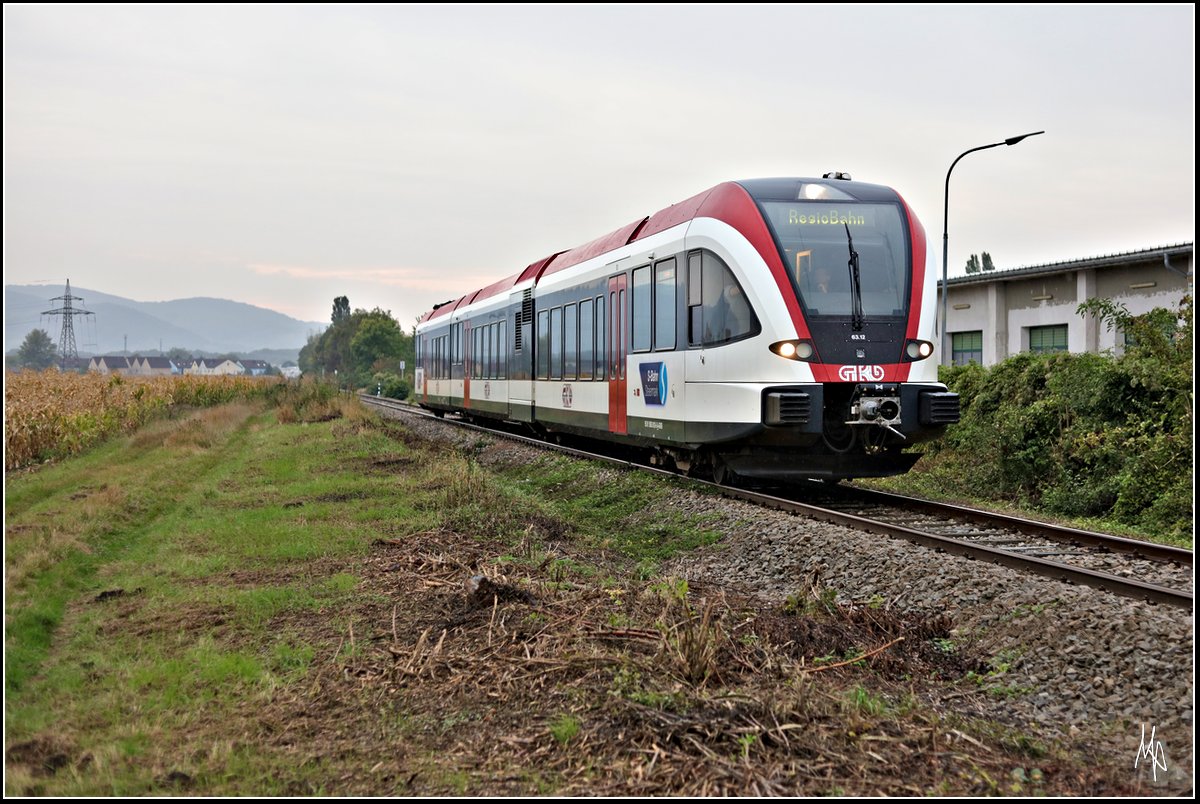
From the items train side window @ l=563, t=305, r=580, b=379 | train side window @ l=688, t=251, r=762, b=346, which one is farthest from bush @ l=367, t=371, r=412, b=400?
train side window @ l=688, t=251, r=762, b=346

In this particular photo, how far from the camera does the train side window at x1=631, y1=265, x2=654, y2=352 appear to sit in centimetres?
1459

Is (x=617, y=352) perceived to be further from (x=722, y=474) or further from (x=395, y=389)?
(x=395, y=389)

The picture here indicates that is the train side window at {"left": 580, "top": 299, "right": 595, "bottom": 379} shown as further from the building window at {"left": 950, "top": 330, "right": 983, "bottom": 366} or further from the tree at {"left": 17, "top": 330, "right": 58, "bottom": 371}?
the tree at {"left": 17, "top": 330, "right": 58, "bottom": 371}

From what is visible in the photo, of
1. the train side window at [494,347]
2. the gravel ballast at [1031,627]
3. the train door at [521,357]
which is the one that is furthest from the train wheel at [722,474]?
the train side window at [494,347]

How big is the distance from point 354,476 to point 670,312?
19.2 feet

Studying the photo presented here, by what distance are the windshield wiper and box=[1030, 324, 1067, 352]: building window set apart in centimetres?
2105

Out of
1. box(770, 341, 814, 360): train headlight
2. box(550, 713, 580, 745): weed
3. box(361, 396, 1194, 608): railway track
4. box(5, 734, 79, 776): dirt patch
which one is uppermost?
box(770, 341, 814, 360): train headlight

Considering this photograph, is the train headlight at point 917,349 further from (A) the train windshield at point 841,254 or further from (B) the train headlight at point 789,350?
(B) the train headlight at point 789,350

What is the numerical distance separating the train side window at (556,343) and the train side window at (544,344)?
30 cm

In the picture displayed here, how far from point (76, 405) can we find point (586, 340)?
41.6 feet

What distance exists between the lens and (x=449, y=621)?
6.86 m

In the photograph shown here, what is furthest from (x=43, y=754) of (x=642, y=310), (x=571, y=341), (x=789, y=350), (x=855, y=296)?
(x=571, y=341)

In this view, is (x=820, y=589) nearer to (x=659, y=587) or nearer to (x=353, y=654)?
(x=659, y=587)

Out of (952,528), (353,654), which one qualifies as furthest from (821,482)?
(353,654)
